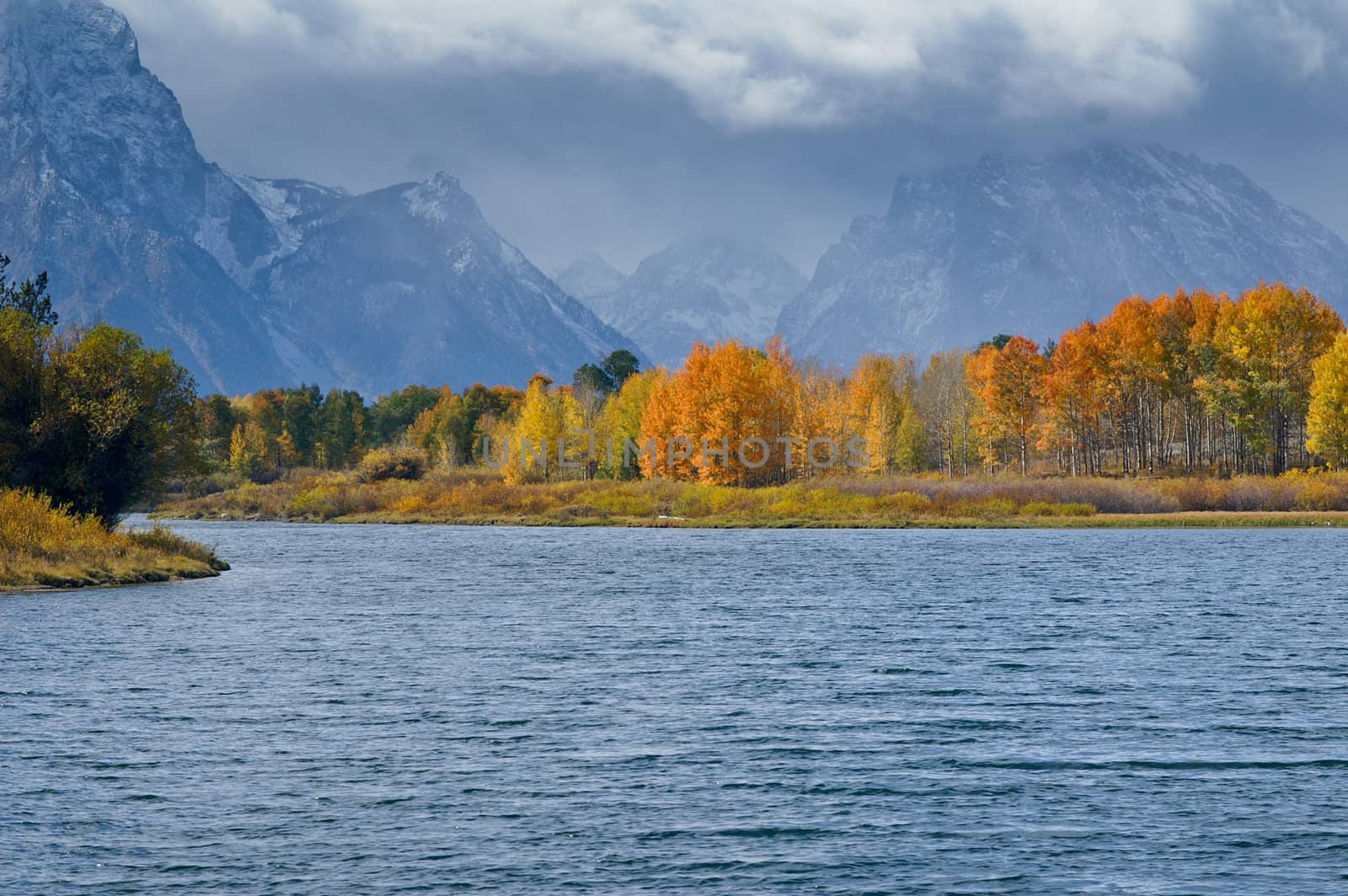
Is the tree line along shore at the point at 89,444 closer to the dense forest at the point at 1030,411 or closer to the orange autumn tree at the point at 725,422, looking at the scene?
the dense forest at the point at 1030,411

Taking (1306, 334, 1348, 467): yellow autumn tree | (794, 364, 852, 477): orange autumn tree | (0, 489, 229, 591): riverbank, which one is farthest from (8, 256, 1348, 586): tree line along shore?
(0, 489, 229, 591): riverbank

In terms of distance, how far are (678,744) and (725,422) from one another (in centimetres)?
9614

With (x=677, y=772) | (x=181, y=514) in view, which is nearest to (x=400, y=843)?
(x=677, y=772)

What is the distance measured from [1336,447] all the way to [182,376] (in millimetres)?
86187

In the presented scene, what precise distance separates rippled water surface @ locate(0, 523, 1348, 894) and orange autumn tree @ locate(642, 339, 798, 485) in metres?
70.1

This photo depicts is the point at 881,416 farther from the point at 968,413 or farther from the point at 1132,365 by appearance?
the point at 1132,365

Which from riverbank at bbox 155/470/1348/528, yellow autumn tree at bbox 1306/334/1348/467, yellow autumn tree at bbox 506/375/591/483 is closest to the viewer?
riverbank at bbox 155/470/1348/528

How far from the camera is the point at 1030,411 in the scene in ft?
422

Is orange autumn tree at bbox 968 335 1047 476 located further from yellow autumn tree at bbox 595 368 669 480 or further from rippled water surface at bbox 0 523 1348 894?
rippled water surface at bbox 0 523 1348 894

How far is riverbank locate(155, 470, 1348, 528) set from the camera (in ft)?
334

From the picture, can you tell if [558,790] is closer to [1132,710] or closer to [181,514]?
[1132,710]

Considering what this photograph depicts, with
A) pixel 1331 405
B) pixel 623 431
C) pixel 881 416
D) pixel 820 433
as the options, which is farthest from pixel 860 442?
pixel 1331 405

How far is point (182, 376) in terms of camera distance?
6681cm

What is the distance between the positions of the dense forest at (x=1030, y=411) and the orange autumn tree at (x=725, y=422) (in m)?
0.17
